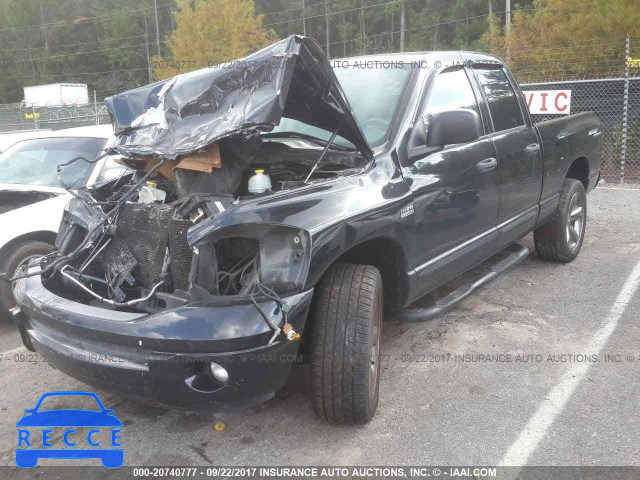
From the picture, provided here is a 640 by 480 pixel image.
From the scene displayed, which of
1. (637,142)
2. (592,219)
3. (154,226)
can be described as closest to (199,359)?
(154,226)

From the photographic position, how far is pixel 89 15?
64000 mm

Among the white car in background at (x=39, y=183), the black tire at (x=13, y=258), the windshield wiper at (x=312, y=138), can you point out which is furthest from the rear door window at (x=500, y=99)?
the black tire at (x=13, y=258)

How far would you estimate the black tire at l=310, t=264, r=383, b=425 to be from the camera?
9.16ft

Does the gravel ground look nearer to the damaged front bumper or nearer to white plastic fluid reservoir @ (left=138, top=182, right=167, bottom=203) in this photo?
the damaged front bumper

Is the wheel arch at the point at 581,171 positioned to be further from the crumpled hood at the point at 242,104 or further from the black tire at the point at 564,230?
the crumpled hood at the point at 242,104

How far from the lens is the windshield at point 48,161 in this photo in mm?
5254

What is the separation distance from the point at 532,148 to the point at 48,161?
4.40 m

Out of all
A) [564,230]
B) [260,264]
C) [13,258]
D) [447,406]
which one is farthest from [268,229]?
[564,230]

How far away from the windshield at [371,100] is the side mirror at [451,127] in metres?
0.28

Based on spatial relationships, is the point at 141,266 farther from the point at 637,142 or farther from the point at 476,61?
the point at 637,142

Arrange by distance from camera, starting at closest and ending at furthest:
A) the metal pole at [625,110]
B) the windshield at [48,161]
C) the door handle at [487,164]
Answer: the door handle at [487,164] → the windshield at [48,161] → the metal pole at [625,110]

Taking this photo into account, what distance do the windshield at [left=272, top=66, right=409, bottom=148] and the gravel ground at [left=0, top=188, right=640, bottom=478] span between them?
151 cm

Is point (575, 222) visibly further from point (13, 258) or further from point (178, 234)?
point (13, 258)

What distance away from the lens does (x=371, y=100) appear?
12.3ft
